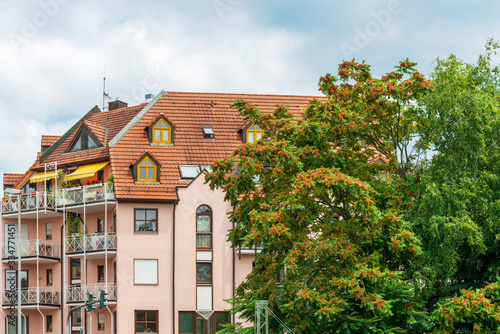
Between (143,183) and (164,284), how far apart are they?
5.92 metres

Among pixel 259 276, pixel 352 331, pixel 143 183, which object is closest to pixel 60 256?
pixel 143 183

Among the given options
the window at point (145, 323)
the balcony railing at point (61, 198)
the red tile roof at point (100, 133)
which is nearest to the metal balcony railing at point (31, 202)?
the balcony railing at point (61, 198)

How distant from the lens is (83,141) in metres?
58.2

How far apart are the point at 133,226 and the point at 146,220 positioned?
2.70 ft

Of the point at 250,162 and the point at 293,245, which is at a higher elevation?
the point at 250,162

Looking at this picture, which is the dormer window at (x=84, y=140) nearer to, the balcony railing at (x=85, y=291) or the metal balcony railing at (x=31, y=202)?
the metal balcony railing at (x=31, y=202)

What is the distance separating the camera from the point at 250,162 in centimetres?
3612

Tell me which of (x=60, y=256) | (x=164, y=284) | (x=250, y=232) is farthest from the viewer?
(x=60, y=256)

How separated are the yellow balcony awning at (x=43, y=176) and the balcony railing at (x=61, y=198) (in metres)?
1.05

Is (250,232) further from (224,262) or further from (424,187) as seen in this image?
(224,262)

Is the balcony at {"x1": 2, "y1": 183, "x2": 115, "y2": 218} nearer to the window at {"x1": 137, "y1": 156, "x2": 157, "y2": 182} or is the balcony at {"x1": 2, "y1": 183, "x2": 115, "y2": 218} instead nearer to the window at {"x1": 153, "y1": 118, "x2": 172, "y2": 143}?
the window at {"x1": 137, "y1": 156, "x2": 157, "y2": 182}

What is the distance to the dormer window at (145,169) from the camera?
54.0 metres

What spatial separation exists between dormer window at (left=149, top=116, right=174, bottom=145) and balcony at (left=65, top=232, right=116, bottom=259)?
6.58 metres

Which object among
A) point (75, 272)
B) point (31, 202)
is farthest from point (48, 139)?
point (75, 272)
